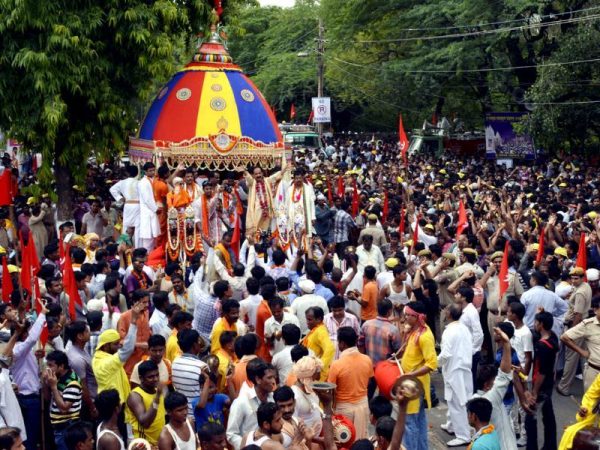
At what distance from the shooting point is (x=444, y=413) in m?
10.2

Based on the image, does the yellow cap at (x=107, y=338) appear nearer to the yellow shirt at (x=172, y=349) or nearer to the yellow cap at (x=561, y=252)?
the yellow shirt at (x=172, y=349)

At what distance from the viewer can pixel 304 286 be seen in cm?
930

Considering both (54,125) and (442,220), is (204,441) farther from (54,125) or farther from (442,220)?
(54,125)

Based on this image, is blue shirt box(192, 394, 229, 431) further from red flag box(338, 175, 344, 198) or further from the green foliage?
the green foliage

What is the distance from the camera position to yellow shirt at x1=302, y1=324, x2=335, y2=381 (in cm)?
816

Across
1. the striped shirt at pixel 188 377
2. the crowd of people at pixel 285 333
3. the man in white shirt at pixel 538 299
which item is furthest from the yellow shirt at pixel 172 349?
the man in white shirt at pixel 538 299

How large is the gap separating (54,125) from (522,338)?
1045cm

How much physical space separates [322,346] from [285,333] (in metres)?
0.43

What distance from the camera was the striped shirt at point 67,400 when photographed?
7.28m

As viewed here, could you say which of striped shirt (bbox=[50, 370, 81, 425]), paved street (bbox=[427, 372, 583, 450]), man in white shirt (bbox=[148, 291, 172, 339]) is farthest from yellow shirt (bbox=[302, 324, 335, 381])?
striped shirt (bbox=[50, 370, 81, 425])

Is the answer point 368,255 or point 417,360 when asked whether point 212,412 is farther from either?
point 368,255

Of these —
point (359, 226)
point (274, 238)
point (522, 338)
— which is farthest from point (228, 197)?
point (522, 338)

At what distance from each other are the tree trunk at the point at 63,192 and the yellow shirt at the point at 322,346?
1119cm

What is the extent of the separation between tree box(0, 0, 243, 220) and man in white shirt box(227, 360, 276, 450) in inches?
424
